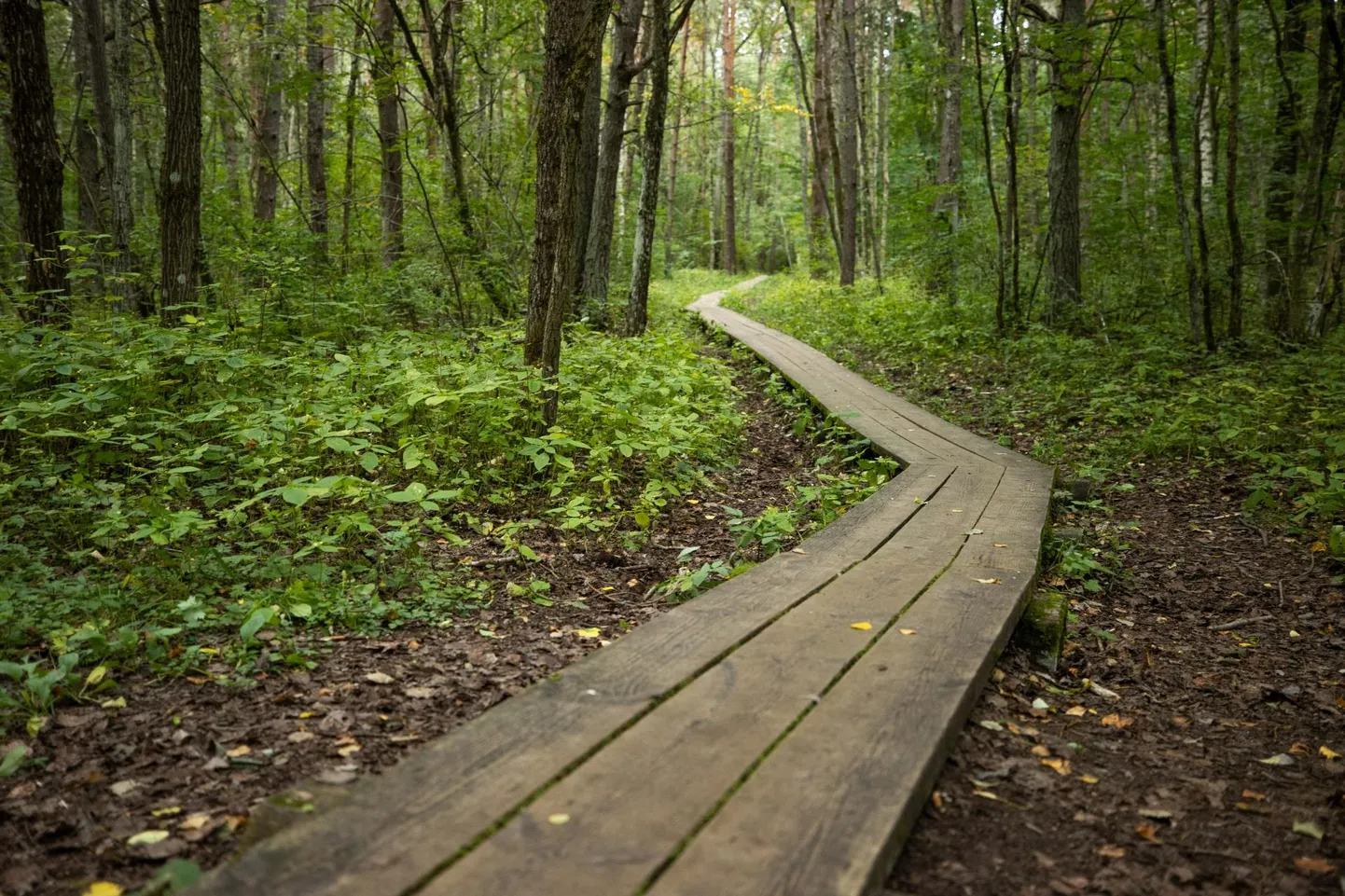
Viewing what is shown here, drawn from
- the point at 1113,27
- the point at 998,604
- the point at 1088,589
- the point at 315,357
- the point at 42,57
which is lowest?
the point at 1088,589

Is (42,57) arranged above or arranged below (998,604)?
above

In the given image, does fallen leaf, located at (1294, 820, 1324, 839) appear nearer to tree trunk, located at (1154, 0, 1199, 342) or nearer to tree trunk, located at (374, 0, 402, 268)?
tree trunk, located at (1154, 0, 1199, 342)

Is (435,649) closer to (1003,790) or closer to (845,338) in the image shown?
(1003,790)

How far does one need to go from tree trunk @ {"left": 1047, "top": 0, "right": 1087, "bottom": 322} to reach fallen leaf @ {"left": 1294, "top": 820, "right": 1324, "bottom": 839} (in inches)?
359

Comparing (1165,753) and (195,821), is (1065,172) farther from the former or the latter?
(195,821)

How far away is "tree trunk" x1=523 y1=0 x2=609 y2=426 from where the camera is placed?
5.24 metres

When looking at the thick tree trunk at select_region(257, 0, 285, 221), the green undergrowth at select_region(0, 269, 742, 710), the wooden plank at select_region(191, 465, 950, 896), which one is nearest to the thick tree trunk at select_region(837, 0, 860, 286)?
the thick tree trunk at select_region(257, 0, 285, 221)

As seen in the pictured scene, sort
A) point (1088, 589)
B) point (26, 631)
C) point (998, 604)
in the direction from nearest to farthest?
1. point (26, 631)
2. point (998, 604)
3. point (1088, 589)

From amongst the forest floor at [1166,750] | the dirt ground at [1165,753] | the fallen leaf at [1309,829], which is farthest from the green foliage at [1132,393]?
the fallen leaf at [1309,829]

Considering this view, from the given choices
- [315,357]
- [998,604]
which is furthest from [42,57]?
[998,604]

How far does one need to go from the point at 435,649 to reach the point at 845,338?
11.2 meters

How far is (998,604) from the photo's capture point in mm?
3098

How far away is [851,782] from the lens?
187 cm

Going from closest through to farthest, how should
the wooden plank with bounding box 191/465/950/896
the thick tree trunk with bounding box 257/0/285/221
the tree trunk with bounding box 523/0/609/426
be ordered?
the wooden plank with bounding box 191/465/950/896
the tree trunk with bounding box 523/0/609/426
the thick tree trunk with bounding box 257/0/285/221
